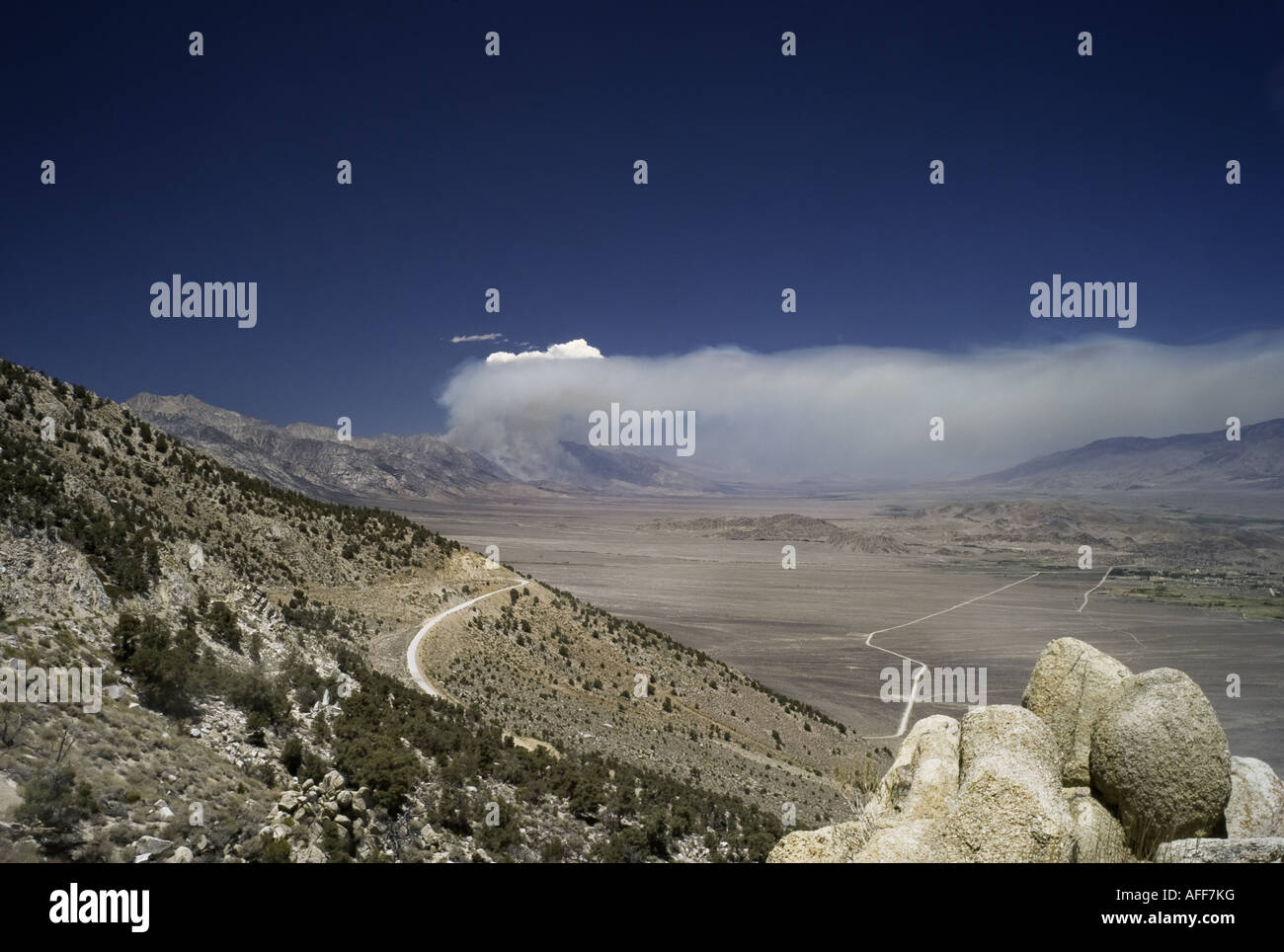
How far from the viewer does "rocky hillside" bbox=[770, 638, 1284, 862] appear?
17.3 ft

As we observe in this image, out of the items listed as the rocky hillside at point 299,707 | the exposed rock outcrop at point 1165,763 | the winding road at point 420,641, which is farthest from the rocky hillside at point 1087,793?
the winding road at point 420,641

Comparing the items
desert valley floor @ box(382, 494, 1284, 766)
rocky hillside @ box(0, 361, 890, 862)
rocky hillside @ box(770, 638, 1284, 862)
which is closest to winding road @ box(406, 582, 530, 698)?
rocky hillside @ box(0, 361, 890, 862)

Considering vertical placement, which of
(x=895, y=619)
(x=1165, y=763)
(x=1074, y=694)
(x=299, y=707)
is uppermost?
(x=1074, y=694)

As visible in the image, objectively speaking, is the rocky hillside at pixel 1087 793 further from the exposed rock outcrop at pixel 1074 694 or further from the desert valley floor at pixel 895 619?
the desert valley floor at pixel 895 619

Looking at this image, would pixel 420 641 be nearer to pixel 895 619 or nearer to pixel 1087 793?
pixel 1087 793

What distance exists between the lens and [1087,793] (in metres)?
6.38

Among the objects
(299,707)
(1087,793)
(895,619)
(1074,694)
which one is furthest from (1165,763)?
(895,619)

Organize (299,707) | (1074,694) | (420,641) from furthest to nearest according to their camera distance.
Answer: (420,641) < (299,707) < (1074,694)

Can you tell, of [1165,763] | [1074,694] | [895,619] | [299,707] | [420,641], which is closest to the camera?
[1165,763]

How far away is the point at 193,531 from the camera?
72.7 feet

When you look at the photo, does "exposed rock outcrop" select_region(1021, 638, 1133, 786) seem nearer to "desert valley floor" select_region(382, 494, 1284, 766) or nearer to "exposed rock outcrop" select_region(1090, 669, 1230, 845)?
"exposed rock outcrop" select_region(1090, 669, 1230, 845)

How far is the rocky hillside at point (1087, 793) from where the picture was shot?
526cm

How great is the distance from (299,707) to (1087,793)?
13.8m

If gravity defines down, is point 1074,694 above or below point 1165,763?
above
